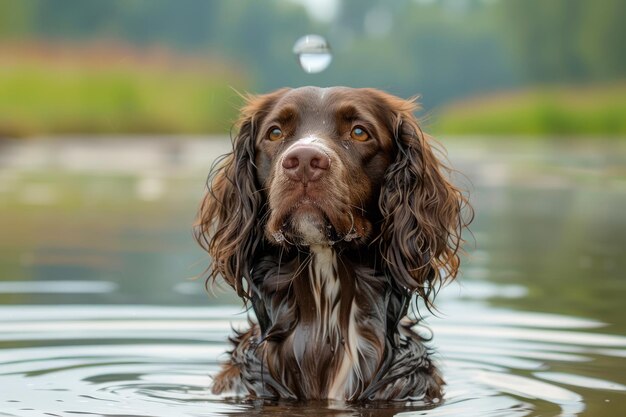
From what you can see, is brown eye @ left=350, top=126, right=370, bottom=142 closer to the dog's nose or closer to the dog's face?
the dog's face

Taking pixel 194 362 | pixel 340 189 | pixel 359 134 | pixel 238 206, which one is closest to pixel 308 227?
pixel 340 189

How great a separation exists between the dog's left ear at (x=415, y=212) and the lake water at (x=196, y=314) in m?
0.42

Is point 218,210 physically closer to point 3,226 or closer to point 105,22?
point 3,226

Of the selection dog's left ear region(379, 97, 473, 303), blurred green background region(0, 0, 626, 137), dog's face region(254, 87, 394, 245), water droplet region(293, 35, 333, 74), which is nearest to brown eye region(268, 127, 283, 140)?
dog's face region(254, 87, 394, 245)

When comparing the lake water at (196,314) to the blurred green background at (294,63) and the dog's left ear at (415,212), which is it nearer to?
the dog's left ear at (415,212)

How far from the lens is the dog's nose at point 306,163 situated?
20.0 ft

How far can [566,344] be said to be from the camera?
843 centimetres

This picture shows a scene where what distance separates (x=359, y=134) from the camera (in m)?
6.64

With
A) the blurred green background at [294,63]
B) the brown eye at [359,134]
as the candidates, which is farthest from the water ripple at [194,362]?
the blurred green background at [294,63]

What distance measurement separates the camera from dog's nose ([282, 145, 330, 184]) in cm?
610

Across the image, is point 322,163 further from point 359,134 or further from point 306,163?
point 359,134

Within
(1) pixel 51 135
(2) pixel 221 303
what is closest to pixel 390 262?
(2) pixel 221 303

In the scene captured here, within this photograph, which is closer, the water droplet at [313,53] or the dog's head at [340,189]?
the dog's head at [340,189]

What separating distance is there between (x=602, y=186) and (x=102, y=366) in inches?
796
